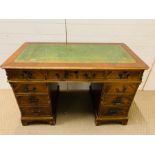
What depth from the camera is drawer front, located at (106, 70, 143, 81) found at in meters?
1.30

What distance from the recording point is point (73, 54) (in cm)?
144

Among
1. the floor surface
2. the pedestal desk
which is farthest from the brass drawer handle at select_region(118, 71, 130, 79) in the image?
the floor surface

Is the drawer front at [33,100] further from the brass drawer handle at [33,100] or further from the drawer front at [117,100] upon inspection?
the drawer front at [117,100]

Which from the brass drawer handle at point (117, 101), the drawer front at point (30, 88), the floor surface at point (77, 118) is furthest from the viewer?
the floor surface at point (77, 118)

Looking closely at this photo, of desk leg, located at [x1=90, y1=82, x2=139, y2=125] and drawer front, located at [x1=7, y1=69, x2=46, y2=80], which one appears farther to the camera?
desk leg, located at [x1=90, y1=82, x2=139, y2=125]

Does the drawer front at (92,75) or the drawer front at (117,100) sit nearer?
the drawer front at (92,75)

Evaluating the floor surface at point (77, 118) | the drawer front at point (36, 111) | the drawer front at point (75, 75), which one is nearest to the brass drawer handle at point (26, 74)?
the drawer front at point (75, 75)

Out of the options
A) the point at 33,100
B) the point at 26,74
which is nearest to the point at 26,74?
the point at 26,74

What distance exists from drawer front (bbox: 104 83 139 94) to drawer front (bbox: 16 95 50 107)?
51 centimetres

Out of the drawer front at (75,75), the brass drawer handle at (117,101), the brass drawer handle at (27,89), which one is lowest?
the brass drawer handle at (117,101)

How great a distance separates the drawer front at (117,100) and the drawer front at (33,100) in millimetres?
490

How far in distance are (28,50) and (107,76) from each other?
0.74 m

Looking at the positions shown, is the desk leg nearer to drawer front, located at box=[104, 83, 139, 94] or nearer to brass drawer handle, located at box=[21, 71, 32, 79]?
drawer front, located at box=[104, 83, 139, 94]

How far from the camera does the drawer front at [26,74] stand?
4.18 ft
